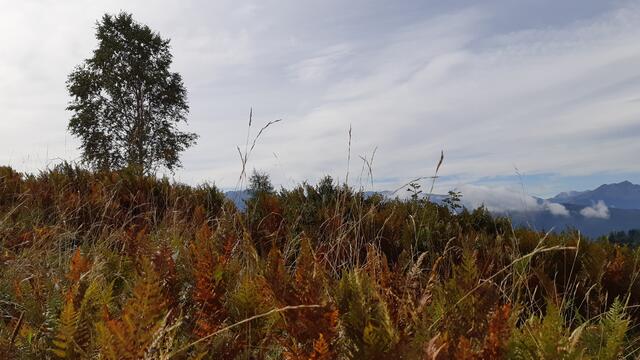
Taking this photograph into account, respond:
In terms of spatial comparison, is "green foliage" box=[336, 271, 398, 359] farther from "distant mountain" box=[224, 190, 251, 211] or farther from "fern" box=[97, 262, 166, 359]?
"distant mountain" box=[224, 190, 251, 211]

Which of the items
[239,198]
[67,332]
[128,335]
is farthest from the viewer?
[239,198]

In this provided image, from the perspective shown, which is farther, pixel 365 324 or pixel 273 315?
pixel 273 315

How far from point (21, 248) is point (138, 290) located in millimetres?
3359

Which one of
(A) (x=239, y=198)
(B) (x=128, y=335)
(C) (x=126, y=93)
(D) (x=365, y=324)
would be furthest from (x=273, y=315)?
(C) (x=126, y=93)

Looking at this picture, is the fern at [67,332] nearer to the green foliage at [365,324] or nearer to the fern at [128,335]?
the fern at [128,335]

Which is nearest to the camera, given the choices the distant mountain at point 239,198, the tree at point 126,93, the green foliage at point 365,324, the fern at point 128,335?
the fern at point 128,335

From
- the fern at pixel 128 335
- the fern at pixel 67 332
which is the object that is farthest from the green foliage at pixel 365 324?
the fern at pixel 67 332

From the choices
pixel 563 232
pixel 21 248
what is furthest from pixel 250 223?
pixel 563 232

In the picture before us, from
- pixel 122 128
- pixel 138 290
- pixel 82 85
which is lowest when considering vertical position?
pixel 138 290

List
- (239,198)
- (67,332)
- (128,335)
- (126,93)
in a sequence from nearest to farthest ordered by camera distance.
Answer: (128,335) < (67,332) < (239,198) < (126,93)

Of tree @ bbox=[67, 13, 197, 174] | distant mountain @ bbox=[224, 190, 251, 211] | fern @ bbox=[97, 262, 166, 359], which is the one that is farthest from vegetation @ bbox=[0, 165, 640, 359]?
tree @ bbox=[67, 13, 197, 174]

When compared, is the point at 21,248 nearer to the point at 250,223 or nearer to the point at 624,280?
the point at 250,223

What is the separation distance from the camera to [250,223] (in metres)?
5.42

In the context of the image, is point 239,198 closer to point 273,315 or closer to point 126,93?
point 273,315
